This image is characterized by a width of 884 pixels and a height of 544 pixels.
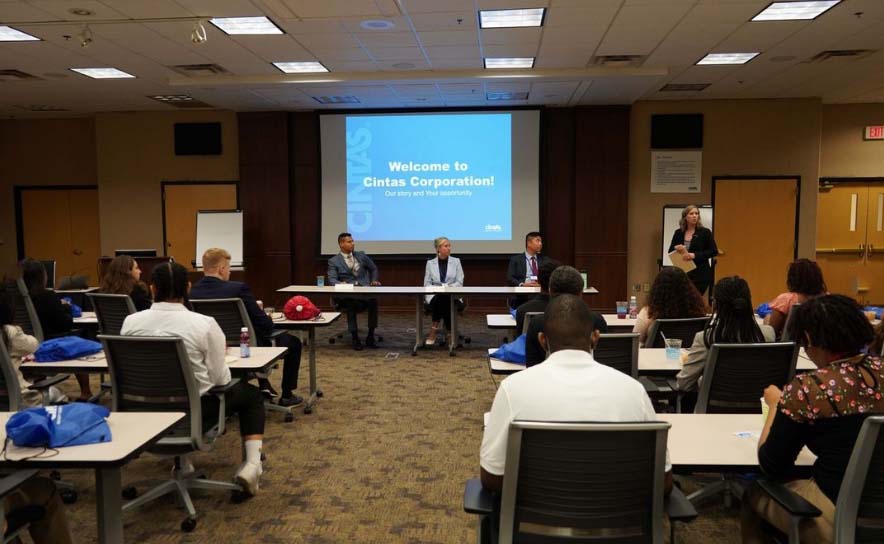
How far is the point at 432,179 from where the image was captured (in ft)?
31.8

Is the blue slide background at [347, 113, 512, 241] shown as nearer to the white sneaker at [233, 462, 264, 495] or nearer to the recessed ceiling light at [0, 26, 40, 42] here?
the recessed ceiling light at [0, 26, 40, 42]

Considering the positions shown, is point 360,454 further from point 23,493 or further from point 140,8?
point 140,8

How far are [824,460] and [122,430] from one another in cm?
229

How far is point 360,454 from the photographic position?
4090 millimetres

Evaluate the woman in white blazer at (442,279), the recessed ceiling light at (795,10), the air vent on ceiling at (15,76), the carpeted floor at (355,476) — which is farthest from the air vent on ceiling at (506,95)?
the air vent on ceiling at (15,76)

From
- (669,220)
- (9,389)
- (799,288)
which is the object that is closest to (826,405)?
(799,288)

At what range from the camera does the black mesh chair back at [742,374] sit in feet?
9.70

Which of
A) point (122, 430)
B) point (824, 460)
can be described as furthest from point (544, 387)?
point (122, 430)

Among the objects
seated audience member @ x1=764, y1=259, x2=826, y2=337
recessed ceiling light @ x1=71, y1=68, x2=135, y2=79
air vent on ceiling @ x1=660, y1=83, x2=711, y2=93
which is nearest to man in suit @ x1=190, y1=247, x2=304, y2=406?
seated audience member @ x1=764, y1=259, x2=826, y2=337

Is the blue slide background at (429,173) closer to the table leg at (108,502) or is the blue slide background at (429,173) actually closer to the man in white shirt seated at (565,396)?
the table leg at (108,502)

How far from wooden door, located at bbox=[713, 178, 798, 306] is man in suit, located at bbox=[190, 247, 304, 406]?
7.12 meters

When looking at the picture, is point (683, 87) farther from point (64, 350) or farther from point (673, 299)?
point (64, 350)

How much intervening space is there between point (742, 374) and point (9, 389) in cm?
347

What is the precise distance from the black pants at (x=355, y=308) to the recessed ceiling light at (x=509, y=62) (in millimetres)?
3097
